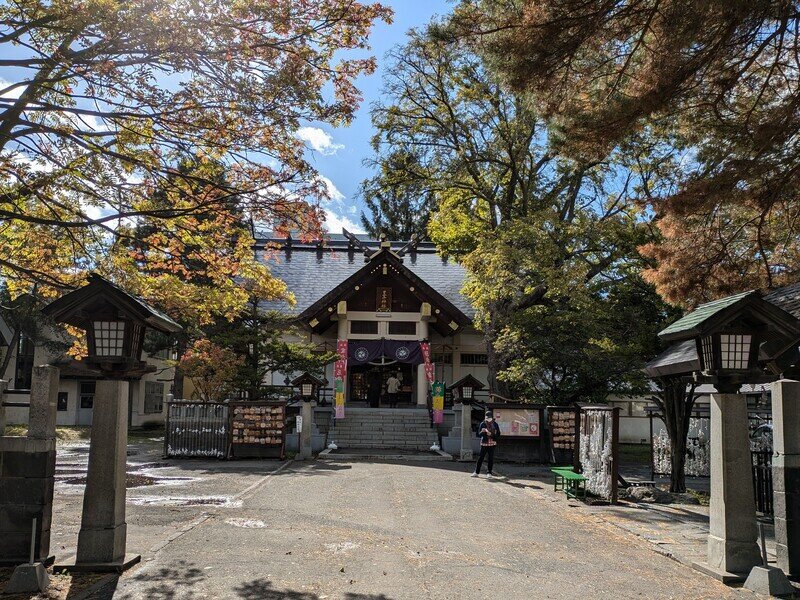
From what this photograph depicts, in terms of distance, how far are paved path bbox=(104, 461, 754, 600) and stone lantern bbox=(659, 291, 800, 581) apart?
19.6 inches

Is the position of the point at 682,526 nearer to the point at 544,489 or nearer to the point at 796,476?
the point at 796,476

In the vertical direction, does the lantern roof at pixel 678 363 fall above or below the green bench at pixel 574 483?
above

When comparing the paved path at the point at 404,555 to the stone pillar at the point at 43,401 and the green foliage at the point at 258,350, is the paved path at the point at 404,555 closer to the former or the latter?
the stone pillar at the point at 43,401

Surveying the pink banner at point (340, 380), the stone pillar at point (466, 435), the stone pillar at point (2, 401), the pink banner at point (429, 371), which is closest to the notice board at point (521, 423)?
the stone pillar at point (466, 435)

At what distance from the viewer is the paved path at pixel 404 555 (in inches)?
226

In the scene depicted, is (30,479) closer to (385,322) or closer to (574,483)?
(574,483)

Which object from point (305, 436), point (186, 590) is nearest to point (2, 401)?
point (186, 590)

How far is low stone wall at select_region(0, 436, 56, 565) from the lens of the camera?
611cm

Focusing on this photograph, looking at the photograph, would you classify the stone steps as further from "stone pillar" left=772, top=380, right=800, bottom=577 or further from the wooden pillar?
"stone pillar" left=772, top=380, right=800, bottom=577

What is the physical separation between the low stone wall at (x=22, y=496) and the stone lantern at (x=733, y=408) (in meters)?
6.76

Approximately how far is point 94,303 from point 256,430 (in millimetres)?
11696

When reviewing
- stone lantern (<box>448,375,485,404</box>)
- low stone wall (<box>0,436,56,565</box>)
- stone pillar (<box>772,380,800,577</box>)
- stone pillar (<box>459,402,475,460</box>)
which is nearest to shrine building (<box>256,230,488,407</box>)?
stone lantern (<box>448,375,485,404</box>)

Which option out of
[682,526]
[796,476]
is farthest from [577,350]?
[796,476]

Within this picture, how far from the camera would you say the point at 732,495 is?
656 centimetres
